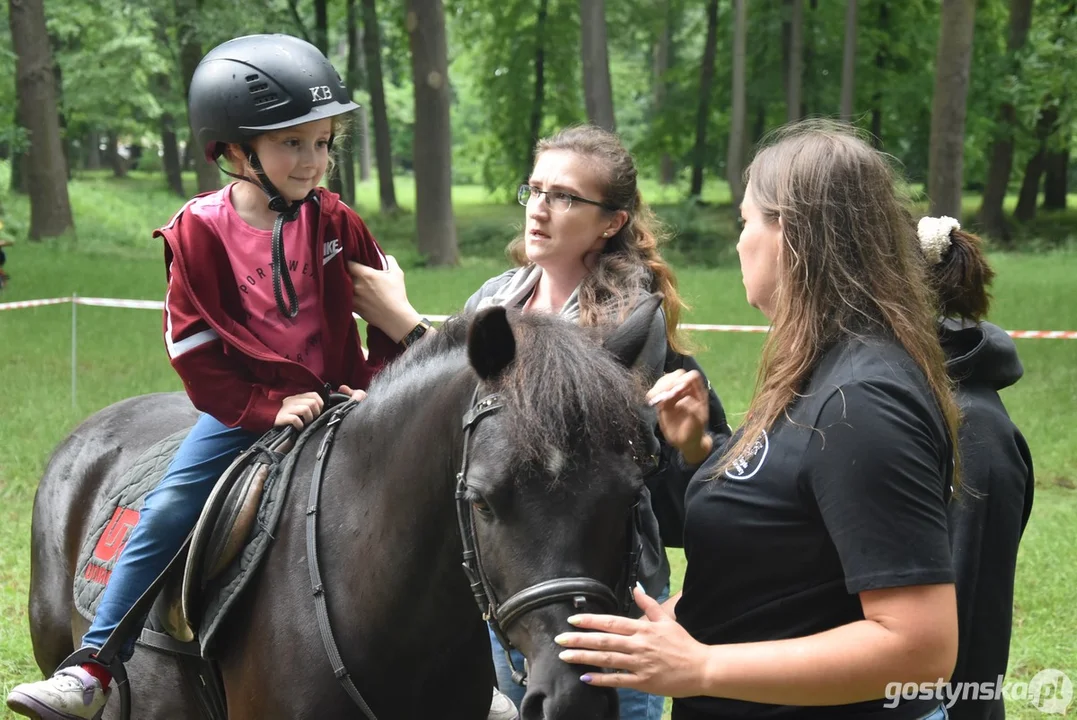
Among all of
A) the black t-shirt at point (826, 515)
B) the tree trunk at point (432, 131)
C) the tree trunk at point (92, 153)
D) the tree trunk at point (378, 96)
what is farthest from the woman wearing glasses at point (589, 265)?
the tree trunk at point (92, 153)

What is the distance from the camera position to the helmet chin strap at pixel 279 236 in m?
3.18

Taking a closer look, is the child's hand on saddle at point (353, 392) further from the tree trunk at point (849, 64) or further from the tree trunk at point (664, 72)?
the tree trunk at point (664, 72)

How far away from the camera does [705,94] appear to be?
32.9m

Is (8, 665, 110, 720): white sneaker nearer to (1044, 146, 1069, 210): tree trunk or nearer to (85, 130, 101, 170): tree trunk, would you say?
(1044, 146, 1069, 210): tree trunk

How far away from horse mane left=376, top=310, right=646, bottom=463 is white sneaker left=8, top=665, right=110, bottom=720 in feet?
5.27

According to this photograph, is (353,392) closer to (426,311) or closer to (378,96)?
(426,311)

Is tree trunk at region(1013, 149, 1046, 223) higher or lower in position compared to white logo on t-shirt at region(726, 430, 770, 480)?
lower

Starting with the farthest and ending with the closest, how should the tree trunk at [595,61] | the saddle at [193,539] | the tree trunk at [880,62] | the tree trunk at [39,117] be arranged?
1. the tree trunk at [880,62]
2. the tree trunk at [595,61]
3. the tree trunk at [39,117]
4. the saddle at [193,539]

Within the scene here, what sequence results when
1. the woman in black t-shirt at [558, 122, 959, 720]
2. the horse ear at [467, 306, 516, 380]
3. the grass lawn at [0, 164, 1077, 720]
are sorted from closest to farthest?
1. the woman in black t-shirt at [558, 122, 959, 720]
2. the horse ear at [467, 306, 516, 380]
3. the grass lawn at [0, 164, 1077, 720]

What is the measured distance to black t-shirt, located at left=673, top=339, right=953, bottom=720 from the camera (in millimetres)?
1829

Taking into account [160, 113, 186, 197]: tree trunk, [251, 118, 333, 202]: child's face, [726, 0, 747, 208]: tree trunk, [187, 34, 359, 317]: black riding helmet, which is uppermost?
[187, 34, 359, 317]: black riding helmet

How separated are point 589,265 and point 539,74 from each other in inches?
1239

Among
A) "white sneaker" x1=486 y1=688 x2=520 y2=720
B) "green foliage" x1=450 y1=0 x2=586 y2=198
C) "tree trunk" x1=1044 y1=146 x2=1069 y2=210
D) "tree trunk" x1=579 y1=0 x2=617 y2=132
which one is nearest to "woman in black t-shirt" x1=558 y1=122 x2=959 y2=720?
"white sneaker" x1=486 y1=688 x2=520 y2=720

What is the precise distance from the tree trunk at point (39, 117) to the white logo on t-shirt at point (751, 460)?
21.4 meters
